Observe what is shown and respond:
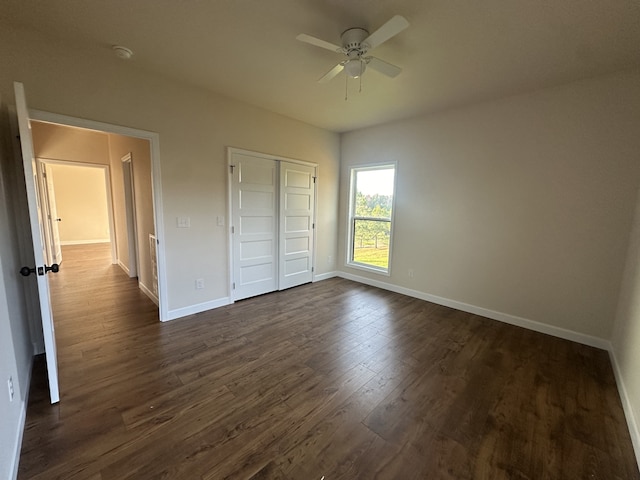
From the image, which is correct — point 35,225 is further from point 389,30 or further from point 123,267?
point 123,267

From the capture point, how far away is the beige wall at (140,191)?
3.55 meters

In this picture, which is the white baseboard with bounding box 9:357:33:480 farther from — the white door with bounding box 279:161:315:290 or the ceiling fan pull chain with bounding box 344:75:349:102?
the ceiling fan pull chain with bounding box 344:75:349:102

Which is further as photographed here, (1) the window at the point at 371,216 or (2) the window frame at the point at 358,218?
(1) the window at the point at 371,216

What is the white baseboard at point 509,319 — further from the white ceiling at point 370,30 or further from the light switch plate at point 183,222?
the light switch plate at point 183,222

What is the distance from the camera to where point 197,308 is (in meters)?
3.39

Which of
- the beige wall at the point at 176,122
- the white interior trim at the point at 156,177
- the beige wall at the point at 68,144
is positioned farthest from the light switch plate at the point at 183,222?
the beige wall at the point at 68,144

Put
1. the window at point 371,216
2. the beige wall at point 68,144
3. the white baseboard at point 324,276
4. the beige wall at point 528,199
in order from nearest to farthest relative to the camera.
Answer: the beige wall at point 528,199
the window at point 371,216
the beige wall at point 68,144
the white baseboard at point 324,276

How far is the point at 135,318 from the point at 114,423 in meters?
1.77

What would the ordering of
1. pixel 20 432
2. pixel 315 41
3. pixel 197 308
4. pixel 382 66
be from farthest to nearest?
pixel 197 308 < pixel 382 66 < pixel 315 41 < pixel 20 432

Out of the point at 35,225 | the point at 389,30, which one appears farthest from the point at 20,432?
the point at 389,30

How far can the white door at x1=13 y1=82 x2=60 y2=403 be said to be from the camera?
1.64 m

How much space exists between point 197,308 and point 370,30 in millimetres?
3482

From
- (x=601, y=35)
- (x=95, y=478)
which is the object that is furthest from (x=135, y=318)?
(x=601, y=35)

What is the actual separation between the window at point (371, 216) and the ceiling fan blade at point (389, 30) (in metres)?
2.56
